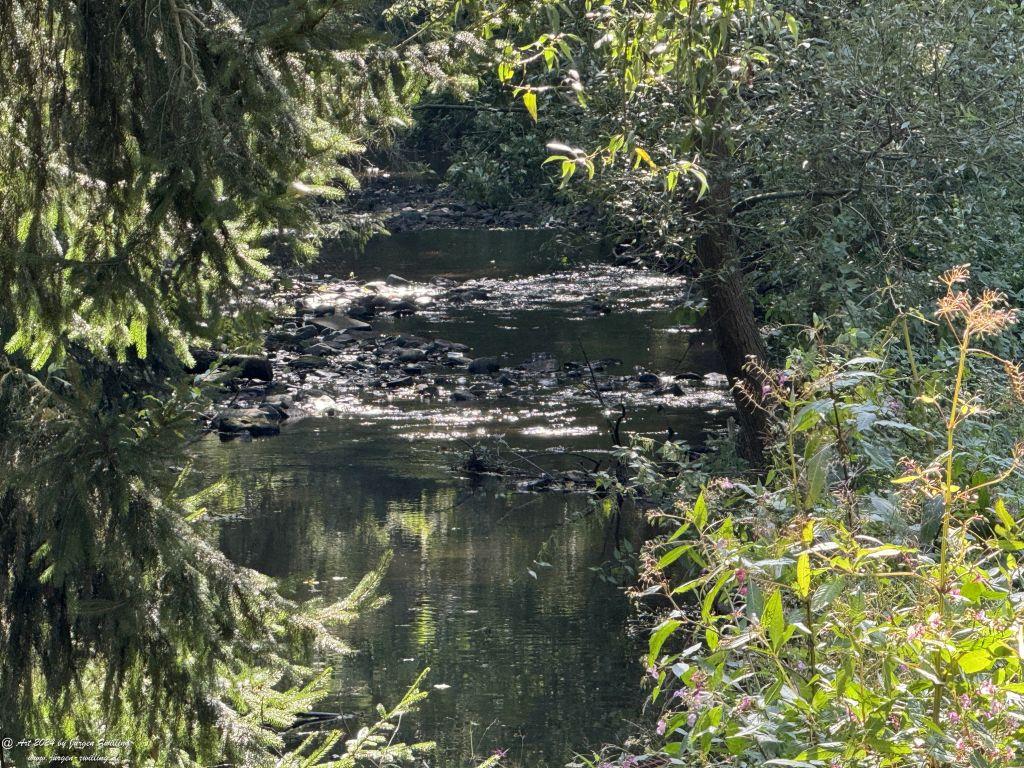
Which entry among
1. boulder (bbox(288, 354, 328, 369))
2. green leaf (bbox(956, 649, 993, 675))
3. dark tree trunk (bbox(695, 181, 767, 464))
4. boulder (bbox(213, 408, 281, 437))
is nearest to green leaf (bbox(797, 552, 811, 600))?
green leaf (bbox(956, 649, 993, 675))

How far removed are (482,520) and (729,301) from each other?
278cm

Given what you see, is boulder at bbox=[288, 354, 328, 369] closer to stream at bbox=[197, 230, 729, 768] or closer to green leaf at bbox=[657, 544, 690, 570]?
stream at bbox=[197, 230, 729, 768]

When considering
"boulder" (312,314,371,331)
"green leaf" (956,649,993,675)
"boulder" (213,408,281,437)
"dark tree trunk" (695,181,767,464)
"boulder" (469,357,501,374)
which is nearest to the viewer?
"green leaf" (956,649,993,675)

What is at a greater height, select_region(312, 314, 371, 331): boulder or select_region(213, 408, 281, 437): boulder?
select_region(312, 314, 371, 331): boulder

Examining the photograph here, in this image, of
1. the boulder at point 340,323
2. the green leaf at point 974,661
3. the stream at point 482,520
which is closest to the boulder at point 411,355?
the stream at point 482,520

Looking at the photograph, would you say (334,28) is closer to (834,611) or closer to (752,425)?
(834,611)

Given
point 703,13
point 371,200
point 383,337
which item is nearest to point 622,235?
point 703,13

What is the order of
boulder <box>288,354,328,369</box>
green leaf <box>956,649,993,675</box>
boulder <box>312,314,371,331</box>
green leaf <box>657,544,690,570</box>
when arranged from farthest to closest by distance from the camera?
boulder <box>312,314,371,331</box>
boulder <box>288,354,328,369</box>
green leaf <box>657,544,690,570</box>
green leaf <box>956,649,993,675</box>

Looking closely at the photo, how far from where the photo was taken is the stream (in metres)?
7.40

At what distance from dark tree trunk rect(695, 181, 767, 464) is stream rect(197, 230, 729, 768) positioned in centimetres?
137

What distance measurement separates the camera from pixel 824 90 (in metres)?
8.12

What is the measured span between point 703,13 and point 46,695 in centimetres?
292

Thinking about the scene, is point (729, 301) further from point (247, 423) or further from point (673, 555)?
point (673, 555)

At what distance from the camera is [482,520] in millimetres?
10367
